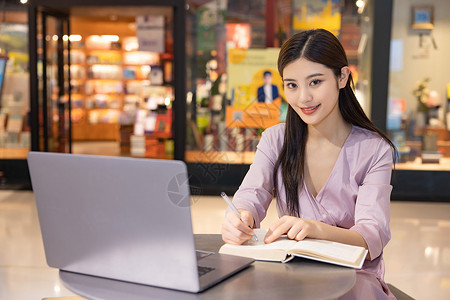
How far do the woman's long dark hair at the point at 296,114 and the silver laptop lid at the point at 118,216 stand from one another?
2.81ft

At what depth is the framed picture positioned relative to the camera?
6359 millimetres

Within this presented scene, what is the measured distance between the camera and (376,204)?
186 centimetres

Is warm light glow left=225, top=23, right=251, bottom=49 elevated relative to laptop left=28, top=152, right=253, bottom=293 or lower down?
elevated

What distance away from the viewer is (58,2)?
6.92 m

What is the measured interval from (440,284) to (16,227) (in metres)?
3.48

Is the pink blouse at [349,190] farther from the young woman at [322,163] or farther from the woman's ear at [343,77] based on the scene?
the woman's ear at [343,77]

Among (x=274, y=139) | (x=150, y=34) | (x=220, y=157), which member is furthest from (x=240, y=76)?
(x=274, y=139)

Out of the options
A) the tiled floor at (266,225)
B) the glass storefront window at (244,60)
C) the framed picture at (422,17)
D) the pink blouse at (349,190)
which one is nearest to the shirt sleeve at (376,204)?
the pink blouse at (349,190)

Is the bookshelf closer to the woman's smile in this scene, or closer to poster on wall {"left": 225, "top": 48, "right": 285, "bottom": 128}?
poster on wall {"left": 225, "top": 48, "right": 285, "bottom": 128}

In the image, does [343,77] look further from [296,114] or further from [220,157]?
[220,157]

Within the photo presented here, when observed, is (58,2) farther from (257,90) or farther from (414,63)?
(414,63)

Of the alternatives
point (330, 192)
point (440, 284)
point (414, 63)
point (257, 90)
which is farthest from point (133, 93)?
point (330, 192)

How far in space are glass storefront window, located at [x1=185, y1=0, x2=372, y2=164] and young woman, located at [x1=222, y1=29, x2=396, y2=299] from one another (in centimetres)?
427

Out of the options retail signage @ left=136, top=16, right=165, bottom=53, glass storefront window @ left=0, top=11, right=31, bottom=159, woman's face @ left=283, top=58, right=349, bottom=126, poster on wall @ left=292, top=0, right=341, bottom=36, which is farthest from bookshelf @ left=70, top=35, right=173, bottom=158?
woman's face @ left=283, top=58, right=349, bottom=126
